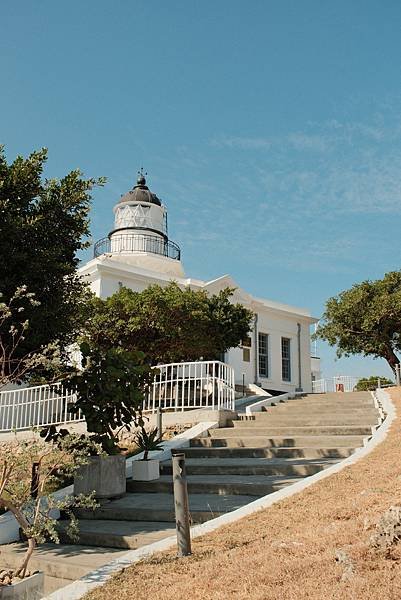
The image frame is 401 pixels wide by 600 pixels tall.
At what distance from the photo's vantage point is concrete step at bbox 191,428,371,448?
9719 mm

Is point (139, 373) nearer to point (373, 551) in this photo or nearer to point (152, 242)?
point (373, 551)

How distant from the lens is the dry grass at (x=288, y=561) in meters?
3.75

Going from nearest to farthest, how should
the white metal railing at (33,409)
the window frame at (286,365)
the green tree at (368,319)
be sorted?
the white metal railing at (33,409) < the green tree at (368,319) < the window frame at (286,365)

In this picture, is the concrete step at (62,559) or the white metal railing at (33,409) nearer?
the concrete step at (62,559)

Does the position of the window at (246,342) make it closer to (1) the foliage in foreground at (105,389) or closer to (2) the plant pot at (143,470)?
(2) the plant pot at (143,470)

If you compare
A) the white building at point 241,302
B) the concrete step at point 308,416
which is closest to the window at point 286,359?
the white building at point 241,302

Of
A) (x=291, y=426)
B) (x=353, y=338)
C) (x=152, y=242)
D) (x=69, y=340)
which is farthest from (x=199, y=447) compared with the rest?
(x=152, y=242)

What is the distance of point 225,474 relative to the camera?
28.2 feet

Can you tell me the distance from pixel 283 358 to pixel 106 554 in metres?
23.3

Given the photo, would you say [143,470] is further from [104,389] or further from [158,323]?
[158,323]

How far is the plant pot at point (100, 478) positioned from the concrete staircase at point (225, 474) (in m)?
0.16

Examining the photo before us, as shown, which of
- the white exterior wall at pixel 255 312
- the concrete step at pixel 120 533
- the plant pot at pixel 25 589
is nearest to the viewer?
the plant pot at pixel 25 589

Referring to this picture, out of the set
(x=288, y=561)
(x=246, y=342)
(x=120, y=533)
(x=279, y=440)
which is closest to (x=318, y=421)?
(x=279, y=440)

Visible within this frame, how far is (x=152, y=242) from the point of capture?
92.1ft
